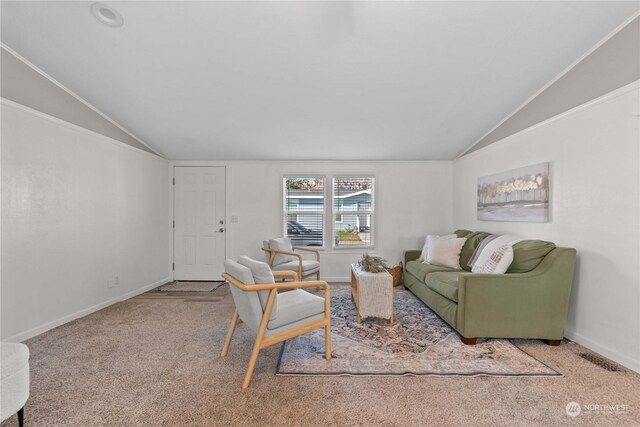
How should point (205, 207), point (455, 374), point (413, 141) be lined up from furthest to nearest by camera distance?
point (205, 207), point (413, 141), point (455, 374)

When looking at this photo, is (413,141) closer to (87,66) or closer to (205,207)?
(205,207)

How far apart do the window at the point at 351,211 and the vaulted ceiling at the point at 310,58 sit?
4.25ft

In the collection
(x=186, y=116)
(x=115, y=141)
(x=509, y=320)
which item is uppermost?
(x=186, y=116)

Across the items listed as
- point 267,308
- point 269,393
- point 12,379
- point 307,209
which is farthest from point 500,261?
point 12,379

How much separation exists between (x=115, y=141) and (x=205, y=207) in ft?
5.65

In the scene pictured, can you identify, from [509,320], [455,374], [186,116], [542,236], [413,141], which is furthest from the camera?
[413,141]

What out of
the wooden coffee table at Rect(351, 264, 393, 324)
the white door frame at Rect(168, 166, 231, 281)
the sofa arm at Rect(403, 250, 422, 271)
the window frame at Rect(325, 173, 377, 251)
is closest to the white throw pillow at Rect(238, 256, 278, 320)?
the wooden coffee table at Rect(351, 264, 393, 324)

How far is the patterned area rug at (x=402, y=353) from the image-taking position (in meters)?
2.21

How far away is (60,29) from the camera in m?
2.40

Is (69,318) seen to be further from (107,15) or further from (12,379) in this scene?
(107,15)

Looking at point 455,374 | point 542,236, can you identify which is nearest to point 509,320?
point 455,374

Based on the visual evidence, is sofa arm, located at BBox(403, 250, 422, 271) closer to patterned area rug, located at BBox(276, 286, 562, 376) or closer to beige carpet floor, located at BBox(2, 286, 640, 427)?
patterned area rug, located at BBox(276, 286, 562, 376)

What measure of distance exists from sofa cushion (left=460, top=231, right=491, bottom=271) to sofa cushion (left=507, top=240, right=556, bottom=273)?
0.90m

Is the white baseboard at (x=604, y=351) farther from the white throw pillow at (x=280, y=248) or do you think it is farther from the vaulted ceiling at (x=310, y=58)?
the white throw pillow at (x=280, y=248)
